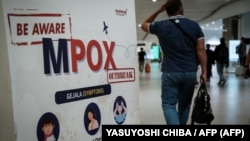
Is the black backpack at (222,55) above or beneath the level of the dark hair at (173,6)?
beneath

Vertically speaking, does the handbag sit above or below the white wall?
below

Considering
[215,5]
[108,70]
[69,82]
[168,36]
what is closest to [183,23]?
[168,36]

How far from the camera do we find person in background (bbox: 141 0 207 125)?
318 centimetres

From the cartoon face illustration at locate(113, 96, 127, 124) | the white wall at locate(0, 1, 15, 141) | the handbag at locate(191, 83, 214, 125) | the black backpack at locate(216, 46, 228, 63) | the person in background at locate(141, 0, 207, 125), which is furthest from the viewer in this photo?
the black backpack at locate(216, 46, 228, 63)

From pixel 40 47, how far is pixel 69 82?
1.27ft

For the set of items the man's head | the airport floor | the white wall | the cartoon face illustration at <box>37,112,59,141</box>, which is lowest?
the airport floor

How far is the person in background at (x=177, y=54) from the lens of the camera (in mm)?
3180

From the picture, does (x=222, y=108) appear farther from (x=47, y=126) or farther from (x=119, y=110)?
(x=47, y=126)

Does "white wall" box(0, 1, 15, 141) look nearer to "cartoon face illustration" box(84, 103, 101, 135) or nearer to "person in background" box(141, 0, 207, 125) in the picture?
"cartoon face illustration" box(84, 103, 101, 135)

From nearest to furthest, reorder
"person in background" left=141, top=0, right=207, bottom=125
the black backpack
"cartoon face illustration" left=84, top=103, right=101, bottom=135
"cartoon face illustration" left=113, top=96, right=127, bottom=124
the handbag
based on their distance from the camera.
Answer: "cartoon face illustration" left=84, top=103, right=101, bottom=135 < "cartoon face illustration" left=113, top=96, right=127, bottom=124 < "person in background" left=141, top=0, right=207, bottom=125 < the handbag < the black backpack

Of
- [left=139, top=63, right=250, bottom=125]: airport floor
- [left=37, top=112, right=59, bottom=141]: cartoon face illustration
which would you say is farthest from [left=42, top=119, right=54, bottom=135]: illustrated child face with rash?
[left=139, top=63, right=250, bottom=125]: airport floor

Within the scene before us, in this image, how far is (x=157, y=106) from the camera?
6.61 m

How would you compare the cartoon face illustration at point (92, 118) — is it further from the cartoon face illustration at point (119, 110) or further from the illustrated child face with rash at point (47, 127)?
the illustrated child face with rash at point (47, 127)

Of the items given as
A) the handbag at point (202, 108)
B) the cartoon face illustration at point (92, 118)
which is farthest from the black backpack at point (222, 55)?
the cartoon face illustration at point (92, 118)
